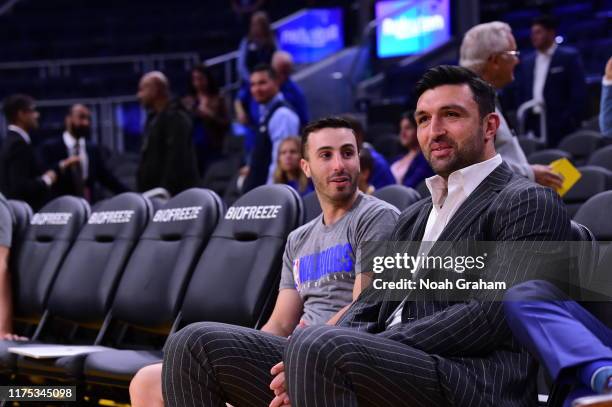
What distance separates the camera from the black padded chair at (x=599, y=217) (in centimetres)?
299

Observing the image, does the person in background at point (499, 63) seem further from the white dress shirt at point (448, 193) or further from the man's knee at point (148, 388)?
the man's knee at point (148, 388)

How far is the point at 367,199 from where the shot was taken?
3.38m

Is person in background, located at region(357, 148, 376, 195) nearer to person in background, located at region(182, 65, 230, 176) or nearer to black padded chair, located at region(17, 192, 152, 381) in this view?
black padded chair, located at region(17, 192, 152, 381)

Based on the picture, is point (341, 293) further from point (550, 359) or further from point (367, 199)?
point (550, 359)

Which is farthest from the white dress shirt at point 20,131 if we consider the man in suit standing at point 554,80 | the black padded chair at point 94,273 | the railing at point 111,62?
the railing at point 111,62

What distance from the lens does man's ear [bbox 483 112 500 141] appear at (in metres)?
2.69

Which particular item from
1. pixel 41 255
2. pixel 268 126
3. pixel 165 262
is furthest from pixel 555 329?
pixel 268 126

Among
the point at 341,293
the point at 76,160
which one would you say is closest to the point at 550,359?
the point at 341,293

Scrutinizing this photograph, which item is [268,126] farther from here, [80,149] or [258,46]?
[258,46]

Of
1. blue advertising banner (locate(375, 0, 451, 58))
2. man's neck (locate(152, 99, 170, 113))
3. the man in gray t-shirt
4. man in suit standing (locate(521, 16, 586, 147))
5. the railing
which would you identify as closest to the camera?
the man in gray t-shirt

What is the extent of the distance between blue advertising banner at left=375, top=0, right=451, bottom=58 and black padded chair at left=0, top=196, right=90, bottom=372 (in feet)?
20.8

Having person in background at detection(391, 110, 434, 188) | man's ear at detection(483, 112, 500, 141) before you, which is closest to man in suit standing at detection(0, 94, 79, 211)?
person in background at detection(391, 110, 434, 188)

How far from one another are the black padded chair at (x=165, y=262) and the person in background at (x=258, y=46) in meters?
3.36

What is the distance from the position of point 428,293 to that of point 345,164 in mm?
861
